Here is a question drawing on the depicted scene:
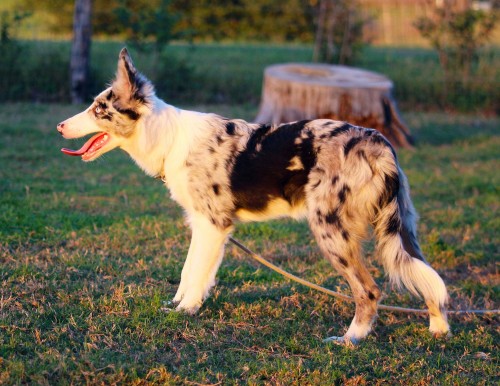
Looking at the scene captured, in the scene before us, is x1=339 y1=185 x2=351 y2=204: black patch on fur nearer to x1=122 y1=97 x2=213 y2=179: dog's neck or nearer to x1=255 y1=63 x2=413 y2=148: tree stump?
x1=122 y1=97 x2=213 y2=179: dog's neck

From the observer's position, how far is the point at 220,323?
5227 millimetres

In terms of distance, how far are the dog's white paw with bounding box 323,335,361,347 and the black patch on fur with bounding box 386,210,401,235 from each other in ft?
2.61

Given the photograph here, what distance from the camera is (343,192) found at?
4.93 meters

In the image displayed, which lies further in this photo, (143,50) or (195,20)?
(195,20)

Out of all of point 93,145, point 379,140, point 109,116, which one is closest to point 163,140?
point 109,116

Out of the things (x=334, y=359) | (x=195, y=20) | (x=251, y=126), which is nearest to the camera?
(x=334, y=359)

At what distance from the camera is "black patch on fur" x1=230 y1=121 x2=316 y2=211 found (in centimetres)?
507

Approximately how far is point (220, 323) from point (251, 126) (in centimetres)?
146

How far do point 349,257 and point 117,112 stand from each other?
1934 mm

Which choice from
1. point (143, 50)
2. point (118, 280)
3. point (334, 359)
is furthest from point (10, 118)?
point (334, 359)

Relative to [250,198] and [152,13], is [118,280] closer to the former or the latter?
[250,198]

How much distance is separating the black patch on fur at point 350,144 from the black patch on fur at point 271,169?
22cm

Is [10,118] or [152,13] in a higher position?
[152,13]

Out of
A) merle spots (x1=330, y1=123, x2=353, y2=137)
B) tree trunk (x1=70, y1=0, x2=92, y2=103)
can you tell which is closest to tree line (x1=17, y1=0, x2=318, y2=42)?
tree trunk (x1=70, y1=0, x2=92, y2=103)
